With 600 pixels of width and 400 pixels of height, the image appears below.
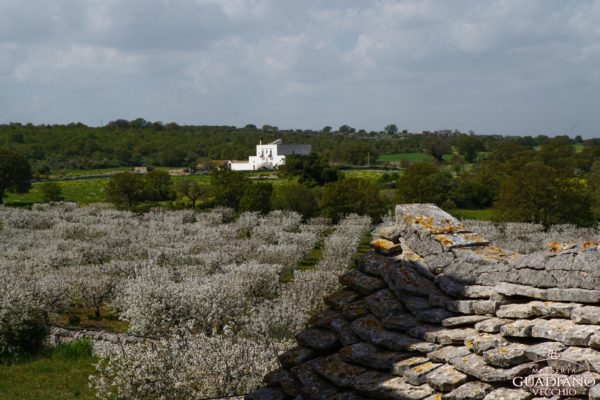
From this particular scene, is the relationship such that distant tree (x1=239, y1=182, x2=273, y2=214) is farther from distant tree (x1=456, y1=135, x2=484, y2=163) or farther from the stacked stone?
distant tree (x1=456, y1=135, x2=484, y2=163)

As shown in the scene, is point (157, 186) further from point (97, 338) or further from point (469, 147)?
point (469, 147)

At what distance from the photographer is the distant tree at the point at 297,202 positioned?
235 feet

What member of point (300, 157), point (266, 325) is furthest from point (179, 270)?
point (300, 157)

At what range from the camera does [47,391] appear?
16.6 m

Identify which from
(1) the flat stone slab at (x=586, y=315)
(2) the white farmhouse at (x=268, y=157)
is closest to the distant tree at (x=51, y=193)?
(2) the white farmhouse at (x=268, y=157)

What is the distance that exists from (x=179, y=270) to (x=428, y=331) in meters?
→ 25.5

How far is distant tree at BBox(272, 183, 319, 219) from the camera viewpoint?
71.8 m

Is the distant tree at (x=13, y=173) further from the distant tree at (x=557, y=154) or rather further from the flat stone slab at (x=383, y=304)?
the flat stone slab at (x=383, y=304)

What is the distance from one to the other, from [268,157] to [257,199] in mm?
83744

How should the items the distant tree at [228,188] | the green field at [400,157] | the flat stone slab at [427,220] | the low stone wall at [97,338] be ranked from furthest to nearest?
the green field at [400,157]
the distant tree at [228,188]
the low stone wall at [97,338]
the flat stone slab at [427,220]

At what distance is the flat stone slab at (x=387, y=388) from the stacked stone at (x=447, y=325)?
1 centimetres

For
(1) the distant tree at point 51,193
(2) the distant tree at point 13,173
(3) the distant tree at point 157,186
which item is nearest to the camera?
(1) the distant tree at point 51,193

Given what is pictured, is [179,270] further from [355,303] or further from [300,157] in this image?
[300,157]

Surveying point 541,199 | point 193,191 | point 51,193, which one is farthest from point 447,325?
point 51,193
